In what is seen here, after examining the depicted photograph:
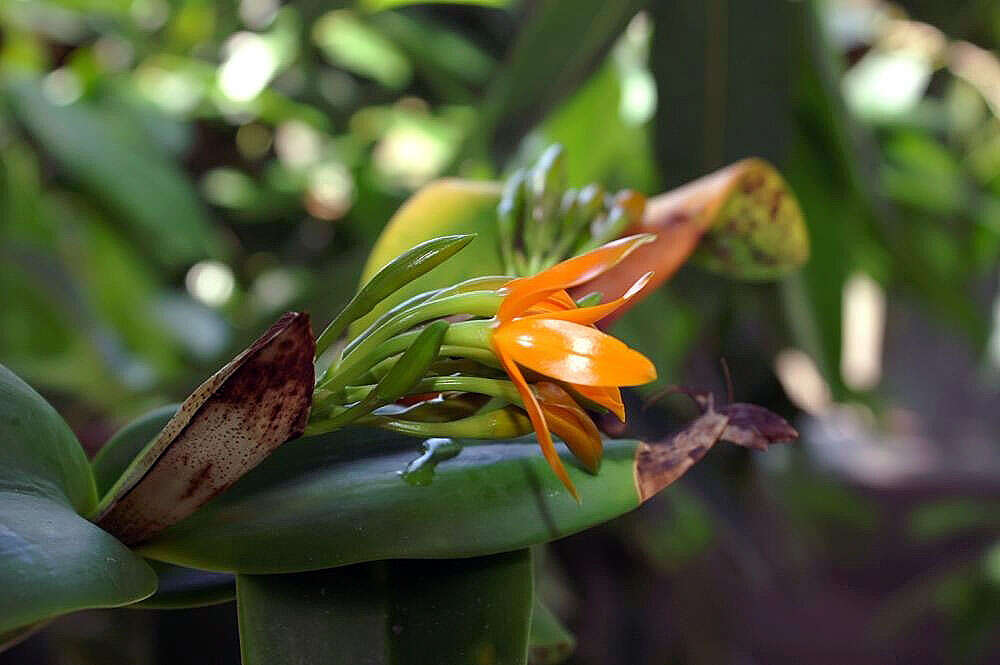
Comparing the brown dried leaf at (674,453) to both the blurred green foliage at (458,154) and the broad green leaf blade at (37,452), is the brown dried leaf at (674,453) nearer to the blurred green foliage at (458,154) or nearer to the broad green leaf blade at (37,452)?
the broad green leaf blade at (37,452)

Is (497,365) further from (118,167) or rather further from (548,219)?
(118,167)

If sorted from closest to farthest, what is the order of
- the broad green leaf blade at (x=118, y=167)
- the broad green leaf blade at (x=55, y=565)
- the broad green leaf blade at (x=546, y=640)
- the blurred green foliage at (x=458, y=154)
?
1. the broad green leaf blade at (x=55, y=565)
2. the broad green leaf blade at (x=546, y=640)
3. the blurred green foliage at (x=458, y=154)
4. the broad green leaf blade at (x=118, y=167)

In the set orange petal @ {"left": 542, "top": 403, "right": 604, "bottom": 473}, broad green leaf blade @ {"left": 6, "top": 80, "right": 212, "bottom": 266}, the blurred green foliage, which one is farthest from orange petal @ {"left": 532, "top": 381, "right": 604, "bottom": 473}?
broad green leaf blade @ {"left": 6, "top": 80, "right": 212, "bottom": 266}

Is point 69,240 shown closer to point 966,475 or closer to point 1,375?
point 1,375

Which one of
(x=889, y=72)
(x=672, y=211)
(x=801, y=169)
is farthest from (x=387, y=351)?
(x=889, y=72)

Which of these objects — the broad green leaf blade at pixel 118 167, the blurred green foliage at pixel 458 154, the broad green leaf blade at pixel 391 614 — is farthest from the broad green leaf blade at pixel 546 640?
the broad green leaf blade at pixel 118 167

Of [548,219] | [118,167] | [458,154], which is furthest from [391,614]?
[118,167]
